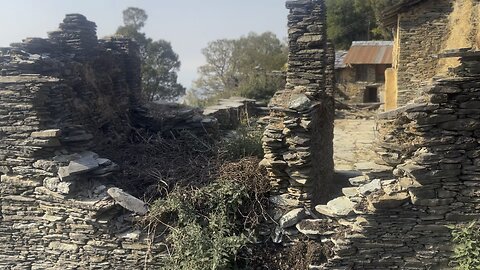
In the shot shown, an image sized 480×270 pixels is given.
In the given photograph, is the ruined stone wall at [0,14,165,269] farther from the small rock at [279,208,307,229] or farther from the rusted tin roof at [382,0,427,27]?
the rusted tin roof at [382,0,427,27]

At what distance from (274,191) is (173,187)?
151 centimetres

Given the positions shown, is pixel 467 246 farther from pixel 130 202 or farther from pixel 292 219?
pixel 130 202

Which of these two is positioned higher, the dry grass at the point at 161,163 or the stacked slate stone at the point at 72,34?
the stacked slate stone at the point at 72,34

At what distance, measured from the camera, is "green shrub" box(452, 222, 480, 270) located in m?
5.46

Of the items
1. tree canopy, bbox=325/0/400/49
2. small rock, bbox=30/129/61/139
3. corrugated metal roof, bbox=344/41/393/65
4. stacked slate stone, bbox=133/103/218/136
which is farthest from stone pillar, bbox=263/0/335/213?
tree canopy, bbox=325/0/400/49

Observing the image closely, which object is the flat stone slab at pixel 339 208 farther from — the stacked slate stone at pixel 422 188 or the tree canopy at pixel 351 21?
the tree canopy at pixel 351 21

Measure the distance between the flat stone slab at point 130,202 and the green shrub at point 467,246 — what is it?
13.3ft

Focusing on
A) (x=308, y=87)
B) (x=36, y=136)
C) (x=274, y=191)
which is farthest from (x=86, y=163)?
(x=308, y=87)

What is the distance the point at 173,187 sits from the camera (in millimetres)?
7207

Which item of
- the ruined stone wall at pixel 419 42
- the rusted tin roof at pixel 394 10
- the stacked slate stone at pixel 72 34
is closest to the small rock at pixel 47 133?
the stacked slate stone at pixel 72 34

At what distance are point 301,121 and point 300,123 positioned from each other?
0.03 metres

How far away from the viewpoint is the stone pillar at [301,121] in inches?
267

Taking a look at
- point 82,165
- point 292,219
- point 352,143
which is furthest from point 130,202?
point 352,143

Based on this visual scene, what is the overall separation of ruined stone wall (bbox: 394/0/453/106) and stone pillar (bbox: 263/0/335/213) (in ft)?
19.9
